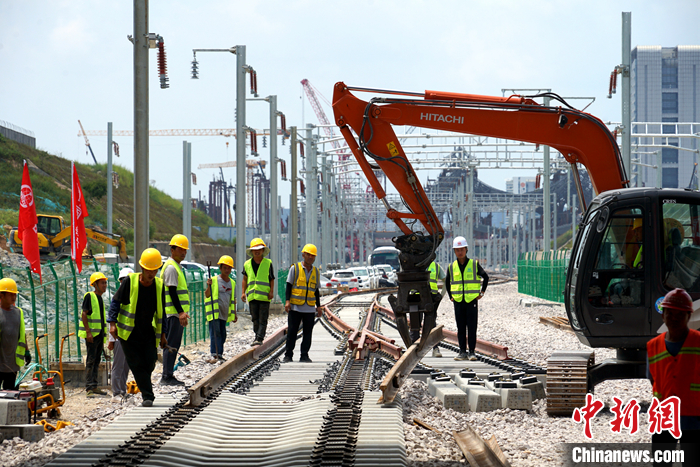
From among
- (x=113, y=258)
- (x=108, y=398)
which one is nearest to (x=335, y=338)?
(x=108, y=398)

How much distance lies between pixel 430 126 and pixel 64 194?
5957cm

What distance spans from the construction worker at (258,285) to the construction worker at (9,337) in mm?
4462

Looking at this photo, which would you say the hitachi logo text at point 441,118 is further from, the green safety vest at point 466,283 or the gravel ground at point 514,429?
the gravel ground at point 514,429

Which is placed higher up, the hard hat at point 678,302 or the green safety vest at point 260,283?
the hard hat at point 678,302

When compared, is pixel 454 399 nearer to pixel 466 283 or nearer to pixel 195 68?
pixel 466 283

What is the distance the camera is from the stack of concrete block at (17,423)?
7871 mm

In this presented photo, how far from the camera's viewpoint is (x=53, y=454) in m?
6.97

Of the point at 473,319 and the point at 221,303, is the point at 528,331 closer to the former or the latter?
the point at 473,319

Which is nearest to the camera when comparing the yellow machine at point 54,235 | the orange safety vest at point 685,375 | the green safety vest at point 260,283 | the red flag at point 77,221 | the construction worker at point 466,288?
the orange safety vest at point 685,375

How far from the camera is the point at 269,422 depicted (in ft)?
27.4

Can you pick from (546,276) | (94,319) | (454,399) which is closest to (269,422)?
(454,399)

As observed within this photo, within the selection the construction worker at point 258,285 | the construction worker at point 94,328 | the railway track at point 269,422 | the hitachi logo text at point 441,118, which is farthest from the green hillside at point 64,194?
the hitachi logo text at point 441,118

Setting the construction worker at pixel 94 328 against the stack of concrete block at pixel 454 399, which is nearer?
the stack of concrete block at pixel 454 399

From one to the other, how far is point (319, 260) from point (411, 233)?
42.6 metres
